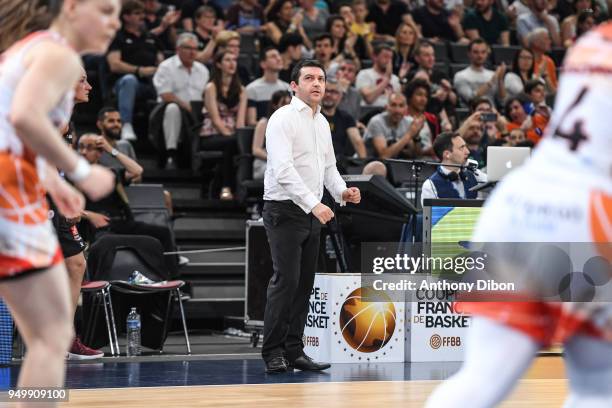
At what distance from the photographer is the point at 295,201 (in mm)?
7133

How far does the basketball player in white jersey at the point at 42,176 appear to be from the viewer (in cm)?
322

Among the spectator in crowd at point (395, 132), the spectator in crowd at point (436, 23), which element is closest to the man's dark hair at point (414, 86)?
the spectator in crowd at point (395, 132)

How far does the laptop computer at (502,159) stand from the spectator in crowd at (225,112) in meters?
3.32

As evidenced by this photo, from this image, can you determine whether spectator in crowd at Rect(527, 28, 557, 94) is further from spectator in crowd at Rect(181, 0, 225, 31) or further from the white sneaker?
the white sneaker

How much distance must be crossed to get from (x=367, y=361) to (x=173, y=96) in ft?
14.5

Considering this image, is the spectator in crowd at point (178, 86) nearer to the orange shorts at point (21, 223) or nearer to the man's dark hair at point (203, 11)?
the man's dark hair at point (203, 11)

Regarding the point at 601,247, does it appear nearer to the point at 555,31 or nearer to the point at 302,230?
the point at 302,230

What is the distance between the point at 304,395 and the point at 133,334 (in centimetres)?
246

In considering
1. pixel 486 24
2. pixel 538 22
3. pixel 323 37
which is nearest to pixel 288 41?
pixel 323 37

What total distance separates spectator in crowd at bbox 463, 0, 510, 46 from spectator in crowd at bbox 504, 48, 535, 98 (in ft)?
4.56

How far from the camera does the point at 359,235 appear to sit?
376 inches

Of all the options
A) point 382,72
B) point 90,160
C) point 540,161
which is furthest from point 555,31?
point 540,161

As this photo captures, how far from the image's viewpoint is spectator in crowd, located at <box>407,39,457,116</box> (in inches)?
504

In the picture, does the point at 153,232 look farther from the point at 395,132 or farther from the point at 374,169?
the point at 395,132
